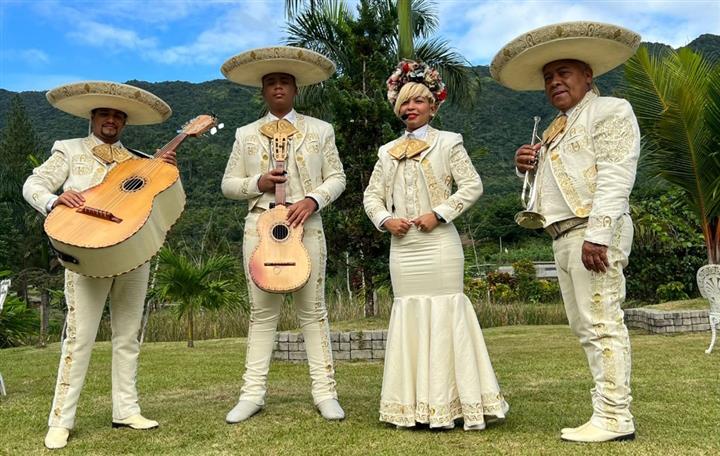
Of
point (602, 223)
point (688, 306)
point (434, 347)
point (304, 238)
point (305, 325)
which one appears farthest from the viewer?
point (688, 306)

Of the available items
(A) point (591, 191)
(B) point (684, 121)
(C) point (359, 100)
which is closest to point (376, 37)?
(C) point (359, 100)

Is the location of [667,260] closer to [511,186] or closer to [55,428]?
[55,428]

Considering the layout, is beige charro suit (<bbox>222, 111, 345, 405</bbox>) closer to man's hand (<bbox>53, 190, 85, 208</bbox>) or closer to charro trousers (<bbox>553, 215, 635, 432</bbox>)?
man's hand (<bbox>53, 190, 85, 208</bbox>)

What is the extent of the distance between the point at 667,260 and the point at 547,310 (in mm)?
3016

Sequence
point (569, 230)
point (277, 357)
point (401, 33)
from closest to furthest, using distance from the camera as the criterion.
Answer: point (569, 230) < point (277, 357) < point (401, 33)

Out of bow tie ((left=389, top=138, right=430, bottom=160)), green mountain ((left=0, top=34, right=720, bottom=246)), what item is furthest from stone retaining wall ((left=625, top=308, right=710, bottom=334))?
green mountain ((left=0, top=34, right=720, bottom=246))

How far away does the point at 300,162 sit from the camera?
4.27 meters

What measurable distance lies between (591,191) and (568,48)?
744 millimetres

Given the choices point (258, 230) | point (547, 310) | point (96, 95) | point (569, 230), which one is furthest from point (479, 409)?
point (547, 310)

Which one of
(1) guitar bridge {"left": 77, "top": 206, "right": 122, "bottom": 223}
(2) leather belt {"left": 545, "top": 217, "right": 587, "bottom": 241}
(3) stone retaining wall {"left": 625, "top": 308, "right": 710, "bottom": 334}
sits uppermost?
(1) guitar bridge {"left": 77, "top": 206, "right": 122, "bottom": 223}

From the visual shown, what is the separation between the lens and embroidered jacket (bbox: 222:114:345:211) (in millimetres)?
4250

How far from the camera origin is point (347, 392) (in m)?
5.10

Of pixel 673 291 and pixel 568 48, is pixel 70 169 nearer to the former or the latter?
pixel 568 48

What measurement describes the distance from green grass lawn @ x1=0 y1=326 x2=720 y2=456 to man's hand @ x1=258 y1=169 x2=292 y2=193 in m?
1.43
